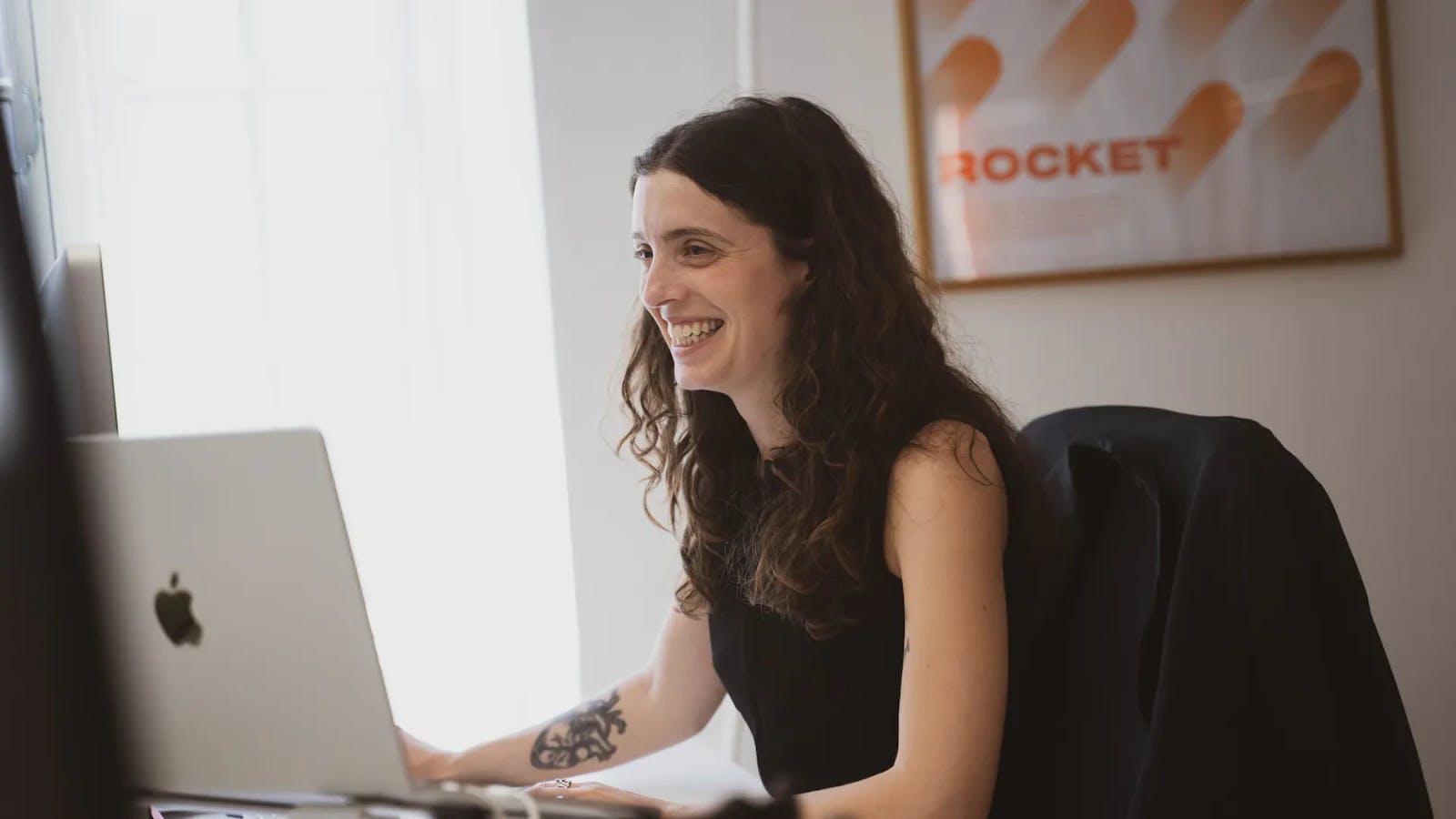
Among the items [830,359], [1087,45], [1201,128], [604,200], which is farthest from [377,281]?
[1201,128]

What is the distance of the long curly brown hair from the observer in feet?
4.20

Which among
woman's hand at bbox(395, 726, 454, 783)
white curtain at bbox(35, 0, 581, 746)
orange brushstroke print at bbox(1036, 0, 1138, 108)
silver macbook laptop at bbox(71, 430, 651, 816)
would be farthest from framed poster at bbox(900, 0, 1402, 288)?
silver macbook laptop at bbox(71, 430, 651, 816)

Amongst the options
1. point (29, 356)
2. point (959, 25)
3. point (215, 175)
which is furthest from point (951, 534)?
point (215, 175)

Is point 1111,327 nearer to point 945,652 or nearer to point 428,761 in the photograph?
point 945,652

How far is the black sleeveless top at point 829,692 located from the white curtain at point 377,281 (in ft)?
3.27

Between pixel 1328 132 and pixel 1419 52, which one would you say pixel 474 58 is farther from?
pixel 1419 52

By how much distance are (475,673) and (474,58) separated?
3.75ft

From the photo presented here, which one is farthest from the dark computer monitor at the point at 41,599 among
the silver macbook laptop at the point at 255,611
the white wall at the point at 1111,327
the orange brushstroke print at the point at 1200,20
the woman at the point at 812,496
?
the orange brushstroke print at the point at 1200,20

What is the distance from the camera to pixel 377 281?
228 centimetres

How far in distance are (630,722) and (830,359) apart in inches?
20.3

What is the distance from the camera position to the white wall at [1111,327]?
2105 millimetres

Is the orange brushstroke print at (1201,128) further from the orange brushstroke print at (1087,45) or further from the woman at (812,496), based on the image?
the woman at (812,496)

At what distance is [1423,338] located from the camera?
211cm

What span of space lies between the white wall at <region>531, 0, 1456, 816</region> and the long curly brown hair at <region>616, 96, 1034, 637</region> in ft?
2.58
